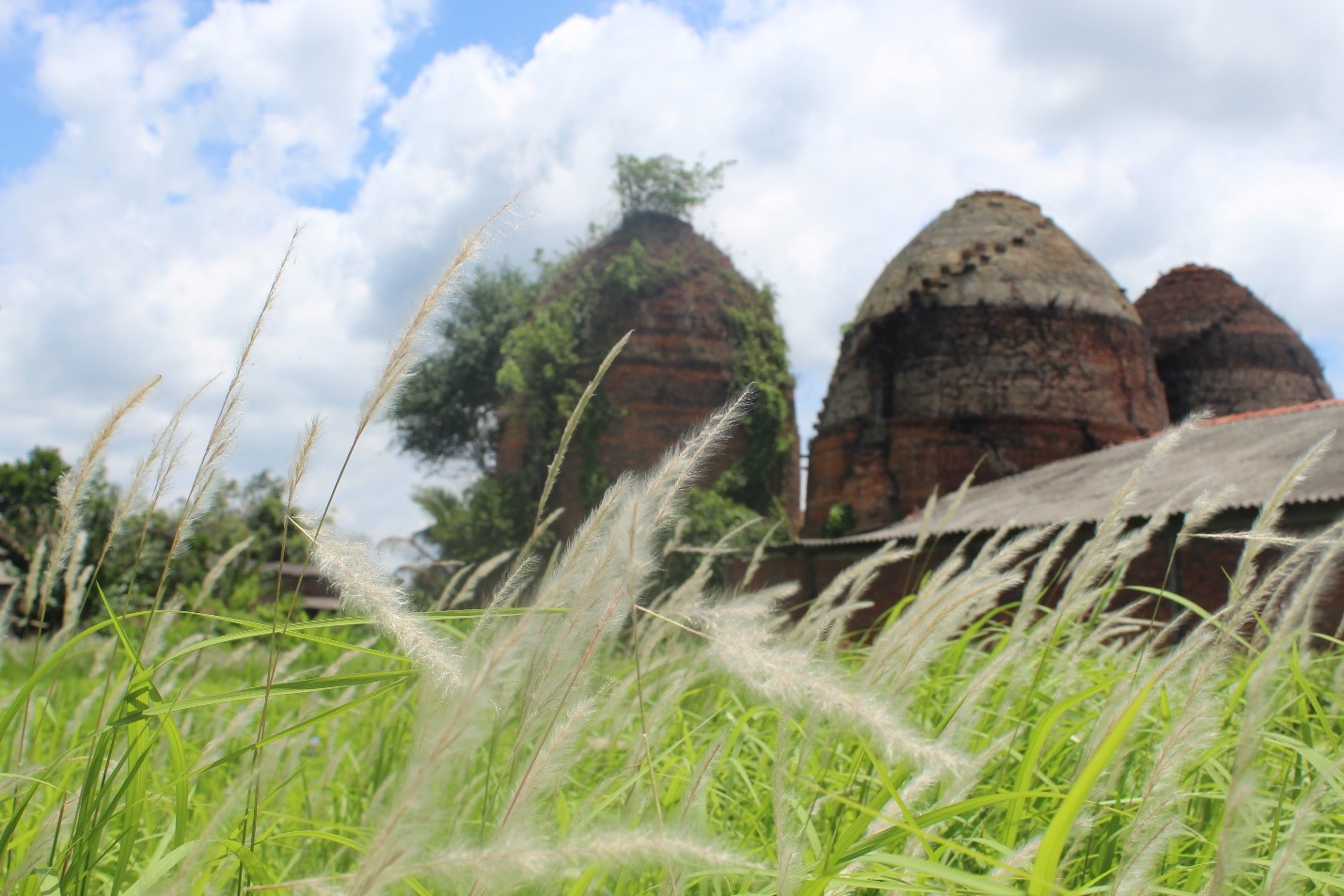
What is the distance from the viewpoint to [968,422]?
19375 millimetres

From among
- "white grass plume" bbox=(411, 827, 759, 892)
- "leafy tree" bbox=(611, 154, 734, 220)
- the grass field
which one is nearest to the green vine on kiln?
"leafy tree" bbox=(611, 154, 734, 220)

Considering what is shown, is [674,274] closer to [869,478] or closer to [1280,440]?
[869,478]

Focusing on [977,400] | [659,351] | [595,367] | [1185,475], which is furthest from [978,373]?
[595,367]

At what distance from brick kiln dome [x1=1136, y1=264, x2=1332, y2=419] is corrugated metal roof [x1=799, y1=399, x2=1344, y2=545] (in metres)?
7.22

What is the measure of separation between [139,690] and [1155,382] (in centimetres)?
2246

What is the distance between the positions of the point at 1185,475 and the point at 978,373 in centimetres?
725

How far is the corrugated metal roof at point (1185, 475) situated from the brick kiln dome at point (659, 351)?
6.83 meters

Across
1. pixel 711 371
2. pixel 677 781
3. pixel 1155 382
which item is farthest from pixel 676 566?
pixel 677 781

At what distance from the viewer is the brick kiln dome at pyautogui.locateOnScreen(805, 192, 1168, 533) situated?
19.3 meters

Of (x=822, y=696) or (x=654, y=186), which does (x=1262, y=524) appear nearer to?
Result: (x=822, y=696)

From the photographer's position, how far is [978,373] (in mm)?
19484

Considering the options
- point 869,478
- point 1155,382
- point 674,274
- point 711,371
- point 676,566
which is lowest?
point 676,566

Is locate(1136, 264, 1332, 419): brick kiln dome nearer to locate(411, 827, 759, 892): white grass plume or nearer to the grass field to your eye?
the grass field

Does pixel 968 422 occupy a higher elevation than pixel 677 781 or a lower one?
Answer: higher
